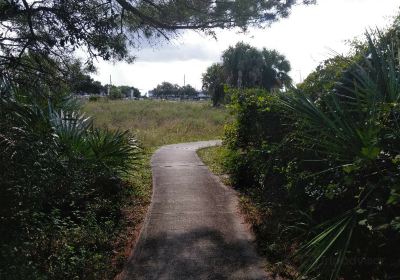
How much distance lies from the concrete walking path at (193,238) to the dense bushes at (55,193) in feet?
1.76

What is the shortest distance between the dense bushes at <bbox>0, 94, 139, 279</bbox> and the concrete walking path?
0.54 meters

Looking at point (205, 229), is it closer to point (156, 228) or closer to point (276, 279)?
point (156, 228)

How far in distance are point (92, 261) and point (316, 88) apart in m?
3.49

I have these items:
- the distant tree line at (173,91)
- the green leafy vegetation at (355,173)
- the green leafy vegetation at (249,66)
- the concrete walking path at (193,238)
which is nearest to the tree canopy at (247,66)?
the green leafy vegetation at (249,66)

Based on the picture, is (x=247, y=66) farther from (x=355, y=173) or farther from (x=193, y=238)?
(x=355, y=173)

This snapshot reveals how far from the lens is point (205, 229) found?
7230mm

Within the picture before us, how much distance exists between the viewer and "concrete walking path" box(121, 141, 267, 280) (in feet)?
18.5

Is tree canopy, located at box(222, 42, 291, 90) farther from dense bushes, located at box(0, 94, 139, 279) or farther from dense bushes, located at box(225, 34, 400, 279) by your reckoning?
dense bushes, located at box(225, 34, 400, 279)

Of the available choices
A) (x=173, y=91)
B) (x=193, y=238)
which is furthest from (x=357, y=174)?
(x=173, y=91)

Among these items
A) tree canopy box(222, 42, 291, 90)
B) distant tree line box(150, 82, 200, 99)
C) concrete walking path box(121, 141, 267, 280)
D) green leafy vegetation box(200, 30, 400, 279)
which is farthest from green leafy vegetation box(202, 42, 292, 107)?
distant tree line box(150, 82, 200, 99)

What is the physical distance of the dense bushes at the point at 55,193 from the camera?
446 centimetres

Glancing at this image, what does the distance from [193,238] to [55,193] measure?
2033mm

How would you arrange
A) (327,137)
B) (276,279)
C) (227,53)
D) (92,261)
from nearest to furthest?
(327,137)
(276,279)
(92,261)
(227,53)

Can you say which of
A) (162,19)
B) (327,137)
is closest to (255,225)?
(327,137)
